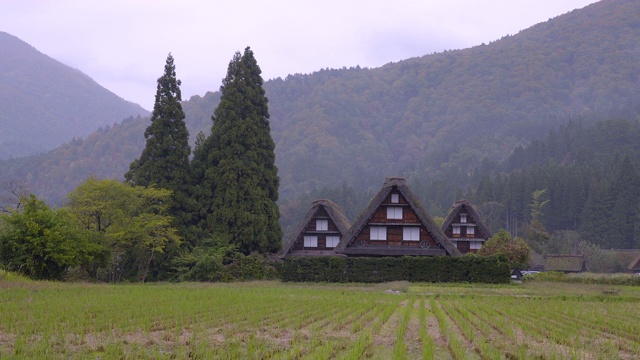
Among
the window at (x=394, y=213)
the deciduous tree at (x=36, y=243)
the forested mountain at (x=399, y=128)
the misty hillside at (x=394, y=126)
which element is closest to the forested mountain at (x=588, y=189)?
the forested mountain at (x=399, y=128)

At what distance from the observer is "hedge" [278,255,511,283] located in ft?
123

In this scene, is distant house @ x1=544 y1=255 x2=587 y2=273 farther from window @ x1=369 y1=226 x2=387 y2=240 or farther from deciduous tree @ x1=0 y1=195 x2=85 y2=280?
deciduous tree @ x1=0 y1=195 x2=85 y2=280

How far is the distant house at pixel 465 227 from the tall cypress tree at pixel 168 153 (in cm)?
2850

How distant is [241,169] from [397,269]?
14248 millimetres

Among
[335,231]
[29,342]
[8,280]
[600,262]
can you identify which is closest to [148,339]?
[29,342]

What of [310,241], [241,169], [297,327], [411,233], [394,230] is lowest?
[297,327]

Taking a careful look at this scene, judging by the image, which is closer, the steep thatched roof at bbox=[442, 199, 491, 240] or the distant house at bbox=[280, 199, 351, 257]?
the distant house at bbox=[280, 199, 351, 257]

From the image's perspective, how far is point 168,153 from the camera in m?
45.6

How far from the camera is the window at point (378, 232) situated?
4294cm

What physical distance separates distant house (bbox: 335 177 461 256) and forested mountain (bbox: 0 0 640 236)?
251 ft

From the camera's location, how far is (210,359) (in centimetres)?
1079

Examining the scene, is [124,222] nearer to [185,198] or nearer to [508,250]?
[185,198]

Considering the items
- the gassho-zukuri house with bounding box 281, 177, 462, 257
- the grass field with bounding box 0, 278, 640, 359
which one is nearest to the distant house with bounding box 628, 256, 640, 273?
the gassho-zukuri house with bounding box 281, 177, 462, 257

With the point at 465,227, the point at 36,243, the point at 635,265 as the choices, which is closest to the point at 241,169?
the point at 36,243
